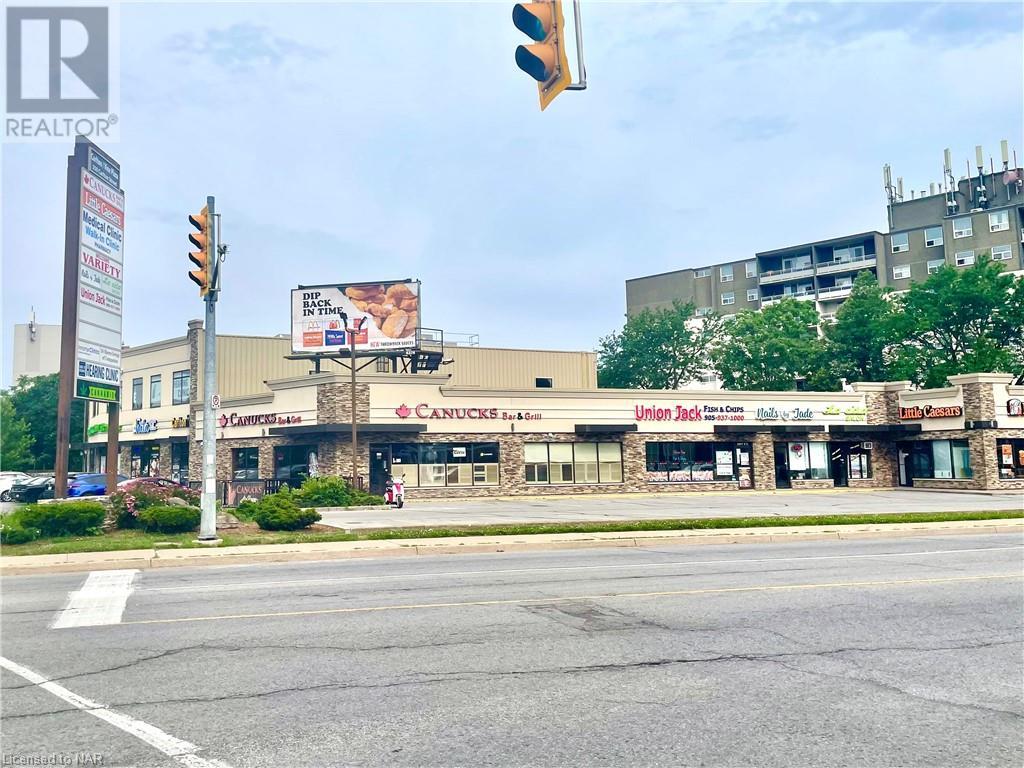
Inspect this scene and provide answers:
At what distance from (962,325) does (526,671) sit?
62.4 meters

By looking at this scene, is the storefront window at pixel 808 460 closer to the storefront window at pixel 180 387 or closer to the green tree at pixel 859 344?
the green tree at pixel 859 344

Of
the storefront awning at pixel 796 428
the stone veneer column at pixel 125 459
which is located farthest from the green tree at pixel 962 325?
the stone veneer column at pixel 125 459

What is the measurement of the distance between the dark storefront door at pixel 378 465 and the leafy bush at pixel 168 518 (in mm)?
19439

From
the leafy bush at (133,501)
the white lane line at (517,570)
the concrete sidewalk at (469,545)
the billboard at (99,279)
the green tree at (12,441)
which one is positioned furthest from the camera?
the green tree at (12,441)

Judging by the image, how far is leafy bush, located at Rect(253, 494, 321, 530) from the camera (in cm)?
2367

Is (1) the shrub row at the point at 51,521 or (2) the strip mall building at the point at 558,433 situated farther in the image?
(2) the strip mall building at the point at 558,433

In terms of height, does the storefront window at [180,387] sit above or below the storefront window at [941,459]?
above

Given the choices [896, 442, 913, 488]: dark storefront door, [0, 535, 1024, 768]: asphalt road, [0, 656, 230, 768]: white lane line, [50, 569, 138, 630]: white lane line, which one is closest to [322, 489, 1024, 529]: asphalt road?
[896, 442, 913, 488]: dark storefront door

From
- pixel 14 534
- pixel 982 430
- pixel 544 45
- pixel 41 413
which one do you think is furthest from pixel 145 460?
pixel 544 45

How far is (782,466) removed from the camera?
49.6 meters

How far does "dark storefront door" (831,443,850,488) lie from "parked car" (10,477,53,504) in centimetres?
4076

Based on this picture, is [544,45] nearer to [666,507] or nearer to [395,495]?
[395,495]

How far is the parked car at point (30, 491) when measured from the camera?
40406 mm

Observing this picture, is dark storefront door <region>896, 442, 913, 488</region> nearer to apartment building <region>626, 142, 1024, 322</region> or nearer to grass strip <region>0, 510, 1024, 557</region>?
grass strip <region>0, 510, 1024, 557</region>
